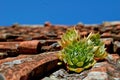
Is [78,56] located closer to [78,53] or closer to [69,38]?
[78,53]

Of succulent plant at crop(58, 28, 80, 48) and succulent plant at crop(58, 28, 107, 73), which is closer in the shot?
succulent plant at crop(58, 28, 107, 73)

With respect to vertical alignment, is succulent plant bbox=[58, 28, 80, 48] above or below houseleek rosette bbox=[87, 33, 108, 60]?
above

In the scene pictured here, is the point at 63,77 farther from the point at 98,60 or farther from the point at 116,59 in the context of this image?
the point at 116,59

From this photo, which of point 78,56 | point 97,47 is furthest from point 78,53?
point 97,47

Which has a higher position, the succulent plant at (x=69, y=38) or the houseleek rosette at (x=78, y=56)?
the succulent plant at (x=69, y=38)

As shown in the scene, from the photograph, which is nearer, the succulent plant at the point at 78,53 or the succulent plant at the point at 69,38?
the succulent plant at the point at 78,53

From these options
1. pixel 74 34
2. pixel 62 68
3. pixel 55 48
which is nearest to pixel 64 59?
pixel 62 68

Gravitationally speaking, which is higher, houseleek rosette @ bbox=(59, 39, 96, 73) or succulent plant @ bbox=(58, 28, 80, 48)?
succulent plant @ bbox=(58, 28, 80, 48)

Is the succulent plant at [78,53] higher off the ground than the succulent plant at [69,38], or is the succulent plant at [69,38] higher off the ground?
the succulent plant at [69,38]
